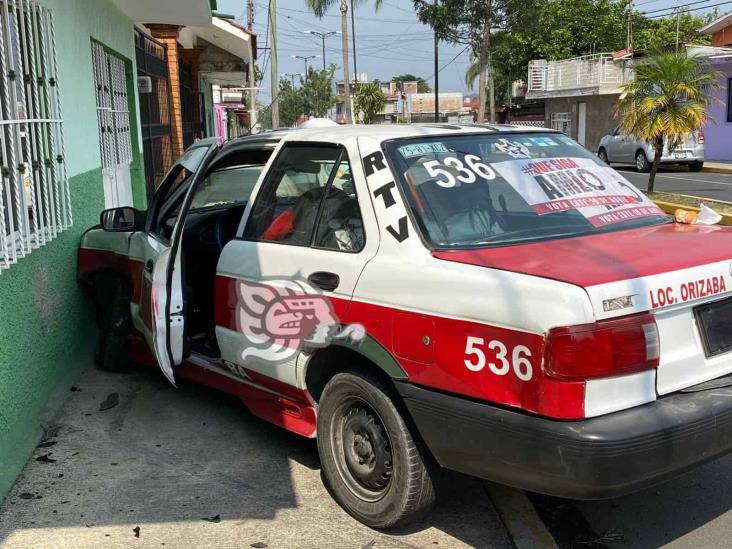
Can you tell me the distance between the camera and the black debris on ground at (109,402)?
4906mm

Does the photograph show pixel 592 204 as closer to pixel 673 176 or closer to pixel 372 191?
pixel 372 191

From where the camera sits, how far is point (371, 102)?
6106cm

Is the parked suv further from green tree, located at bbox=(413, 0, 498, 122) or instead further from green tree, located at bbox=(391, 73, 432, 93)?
green tree, located at bbox=(391, 73, 432, 93)

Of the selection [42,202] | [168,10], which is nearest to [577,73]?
[168,10]

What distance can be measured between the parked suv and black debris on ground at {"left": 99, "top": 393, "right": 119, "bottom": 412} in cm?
1831

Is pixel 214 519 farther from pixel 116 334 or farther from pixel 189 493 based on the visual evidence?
pixel 116 334

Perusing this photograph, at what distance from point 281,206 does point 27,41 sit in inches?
86.0

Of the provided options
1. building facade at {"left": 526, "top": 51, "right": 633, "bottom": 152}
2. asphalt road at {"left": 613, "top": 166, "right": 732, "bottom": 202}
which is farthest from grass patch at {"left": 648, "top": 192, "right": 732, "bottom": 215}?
building facade at {"left": 526, "top": 51, "right": 633, "bottom": 152}

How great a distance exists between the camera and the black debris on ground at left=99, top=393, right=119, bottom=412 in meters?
4.91

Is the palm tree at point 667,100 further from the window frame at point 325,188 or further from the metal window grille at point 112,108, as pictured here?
the window frame at point 325,188

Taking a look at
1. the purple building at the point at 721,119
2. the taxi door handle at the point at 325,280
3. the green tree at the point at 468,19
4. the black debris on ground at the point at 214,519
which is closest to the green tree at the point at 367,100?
the green tree at the point at 468,19

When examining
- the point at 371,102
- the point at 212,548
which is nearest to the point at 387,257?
the point at 212,548

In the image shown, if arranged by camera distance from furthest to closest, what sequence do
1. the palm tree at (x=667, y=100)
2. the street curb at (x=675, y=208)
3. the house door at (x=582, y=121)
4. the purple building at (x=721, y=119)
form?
the house door at (x=582, y=121)
the purple building at (x=721, y=119)
the palm tree at (x=667, y=100)
the street curb at (x=675, y=208)

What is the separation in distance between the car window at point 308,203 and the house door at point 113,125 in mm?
3863
